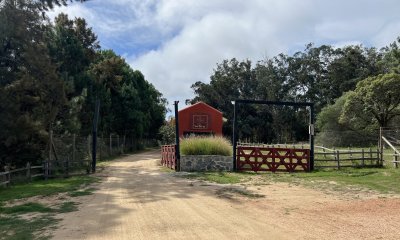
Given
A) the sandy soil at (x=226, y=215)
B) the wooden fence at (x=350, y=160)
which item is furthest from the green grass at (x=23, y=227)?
the wooden fence at (x=350, y=160)

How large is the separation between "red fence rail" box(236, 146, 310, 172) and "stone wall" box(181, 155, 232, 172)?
687 millimetres

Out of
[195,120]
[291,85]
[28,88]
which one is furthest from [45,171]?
[291,85]

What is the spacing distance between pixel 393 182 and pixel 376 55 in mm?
50552

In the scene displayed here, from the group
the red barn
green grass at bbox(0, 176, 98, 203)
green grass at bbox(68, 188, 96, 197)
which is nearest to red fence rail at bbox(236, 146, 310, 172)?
green grass at bbox(0, 176, 98, 203)

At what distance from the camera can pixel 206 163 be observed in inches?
914

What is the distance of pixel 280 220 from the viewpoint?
949 cm

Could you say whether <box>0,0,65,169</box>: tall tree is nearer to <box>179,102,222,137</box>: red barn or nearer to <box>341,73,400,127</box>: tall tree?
<box>341,73,400,127</box>: tall tree

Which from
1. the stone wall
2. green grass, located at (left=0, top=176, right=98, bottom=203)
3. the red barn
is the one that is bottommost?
green grass, located at (left=0, top=176, right=98, bottom=203)

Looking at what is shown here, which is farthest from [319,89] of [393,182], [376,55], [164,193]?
[164,193]

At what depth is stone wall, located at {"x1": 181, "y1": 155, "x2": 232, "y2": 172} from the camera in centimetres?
2319

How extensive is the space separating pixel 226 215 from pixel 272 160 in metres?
12.9

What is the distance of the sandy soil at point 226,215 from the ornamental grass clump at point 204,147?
877cm

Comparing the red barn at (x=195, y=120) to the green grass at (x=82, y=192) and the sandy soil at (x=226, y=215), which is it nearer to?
the green grass at (x=82, y=192)

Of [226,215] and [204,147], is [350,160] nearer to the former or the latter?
[204,147]
